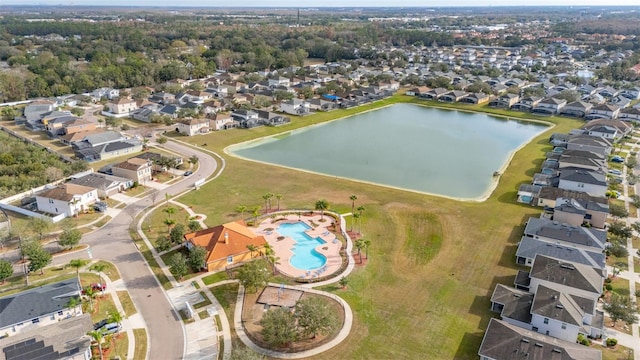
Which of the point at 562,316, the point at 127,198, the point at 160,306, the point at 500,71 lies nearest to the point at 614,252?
the point at 562,316

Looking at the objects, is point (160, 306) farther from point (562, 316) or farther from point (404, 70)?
point (404, 70)

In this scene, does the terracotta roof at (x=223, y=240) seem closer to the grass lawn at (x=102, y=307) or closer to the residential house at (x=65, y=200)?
the grass lawn at (x=102, y=307)

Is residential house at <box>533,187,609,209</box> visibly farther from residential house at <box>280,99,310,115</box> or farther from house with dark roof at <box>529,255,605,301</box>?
residential house at <box>280,99,310,115</box>

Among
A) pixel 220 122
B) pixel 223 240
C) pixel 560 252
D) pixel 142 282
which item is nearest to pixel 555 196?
pixel 560 252

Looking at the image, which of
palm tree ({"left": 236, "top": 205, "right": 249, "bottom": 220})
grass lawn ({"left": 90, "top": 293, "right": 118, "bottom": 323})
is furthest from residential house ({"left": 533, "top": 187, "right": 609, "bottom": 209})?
grass lawn ({"left": 90, "top": 293, "right": 118, "bottom": 323})

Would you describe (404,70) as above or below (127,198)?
above

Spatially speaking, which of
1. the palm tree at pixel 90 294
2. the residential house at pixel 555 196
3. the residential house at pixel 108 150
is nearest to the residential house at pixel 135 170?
the residential house at pixel 108 150
